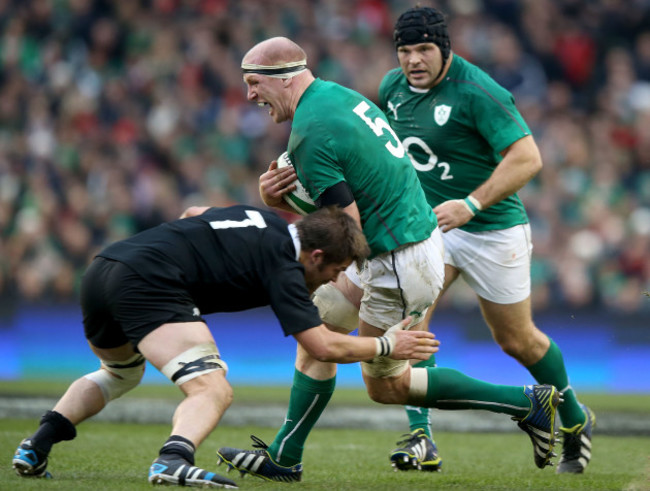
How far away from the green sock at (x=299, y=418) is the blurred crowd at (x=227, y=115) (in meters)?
7.03

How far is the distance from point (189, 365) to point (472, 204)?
218 cm

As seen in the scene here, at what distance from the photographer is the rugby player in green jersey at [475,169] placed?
6457 millimetres

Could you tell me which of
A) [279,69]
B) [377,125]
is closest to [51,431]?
[279,69]

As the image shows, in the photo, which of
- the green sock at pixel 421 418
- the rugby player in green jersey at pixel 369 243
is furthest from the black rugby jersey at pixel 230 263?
the green sock at pixel 421 418

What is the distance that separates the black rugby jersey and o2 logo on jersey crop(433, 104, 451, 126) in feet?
6.10

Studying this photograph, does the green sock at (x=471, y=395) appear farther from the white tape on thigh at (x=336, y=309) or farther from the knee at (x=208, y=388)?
the knee at (x=208, y=388)

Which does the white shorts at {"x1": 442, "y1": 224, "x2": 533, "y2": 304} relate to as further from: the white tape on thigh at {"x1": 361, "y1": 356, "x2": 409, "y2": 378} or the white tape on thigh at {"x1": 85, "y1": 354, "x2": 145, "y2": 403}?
the white tape on thigh at {"x1": 85, "y1": 354, "x2": 145, "y2": 403}

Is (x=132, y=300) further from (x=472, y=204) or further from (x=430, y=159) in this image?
(x=430, y=159)

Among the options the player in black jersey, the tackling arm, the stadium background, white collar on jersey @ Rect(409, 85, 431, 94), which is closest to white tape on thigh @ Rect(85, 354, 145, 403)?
the player in black jersey

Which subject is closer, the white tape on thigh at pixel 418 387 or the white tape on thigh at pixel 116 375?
the white tape on thigh at pixel 116 375

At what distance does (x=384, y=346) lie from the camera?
512 cm

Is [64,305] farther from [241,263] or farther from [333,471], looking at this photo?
[241,263]

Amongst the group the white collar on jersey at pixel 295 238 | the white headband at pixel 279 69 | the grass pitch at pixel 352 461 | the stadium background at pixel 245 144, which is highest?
the stadium background at pixel 245 144

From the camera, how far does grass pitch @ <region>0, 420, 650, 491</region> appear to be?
5.41 meters
